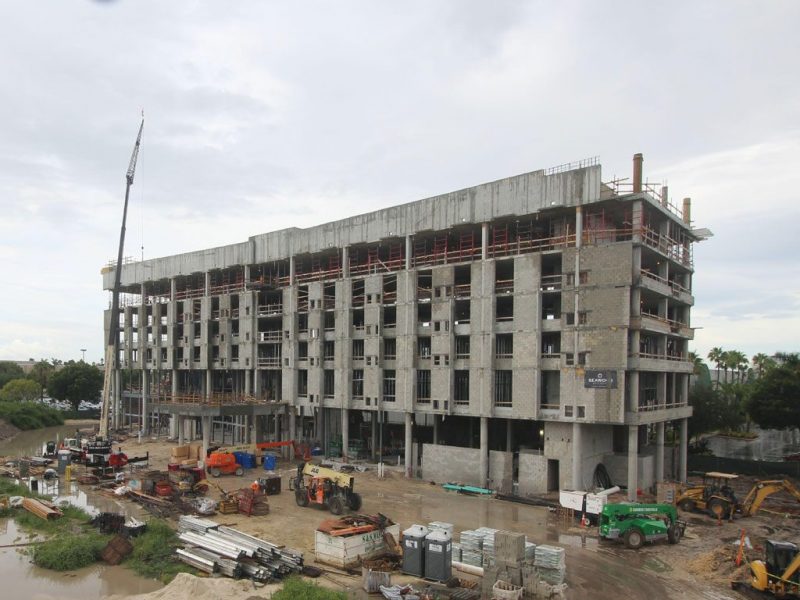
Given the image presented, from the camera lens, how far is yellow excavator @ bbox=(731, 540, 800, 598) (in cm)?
1950

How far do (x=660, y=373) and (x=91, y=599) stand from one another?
1446 inches

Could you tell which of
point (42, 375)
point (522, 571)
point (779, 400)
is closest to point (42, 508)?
point (522, 571)

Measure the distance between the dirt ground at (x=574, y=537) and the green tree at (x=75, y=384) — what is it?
240 feet

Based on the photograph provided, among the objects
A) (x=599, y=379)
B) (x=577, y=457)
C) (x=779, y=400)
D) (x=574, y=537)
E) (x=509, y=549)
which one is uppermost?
(x=599, y=379)

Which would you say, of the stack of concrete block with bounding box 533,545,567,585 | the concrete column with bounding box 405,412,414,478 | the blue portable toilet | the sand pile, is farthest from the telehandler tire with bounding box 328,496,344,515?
the blue portable toilet

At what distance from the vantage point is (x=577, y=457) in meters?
35.0

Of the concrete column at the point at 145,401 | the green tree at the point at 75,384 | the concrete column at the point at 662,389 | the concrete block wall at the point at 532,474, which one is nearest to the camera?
the concrete block wall at the point at 532,474

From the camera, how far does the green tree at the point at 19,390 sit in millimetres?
101812

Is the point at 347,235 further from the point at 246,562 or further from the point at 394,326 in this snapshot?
the point at 246,562

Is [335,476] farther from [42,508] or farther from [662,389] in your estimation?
[662,389]

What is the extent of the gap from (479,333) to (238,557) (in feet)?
74.2

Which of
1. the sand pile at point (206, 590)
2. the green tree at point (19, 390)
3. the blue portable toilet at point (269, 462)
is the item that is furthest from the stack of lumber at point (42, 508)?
the green tree at point (19, 390)

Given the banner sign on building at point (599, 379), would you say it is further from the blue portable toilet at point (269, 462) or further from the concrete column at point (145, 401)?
the concrete column at point (145, 401)

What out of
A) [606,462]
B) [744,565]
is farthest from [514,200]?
[744,565]
